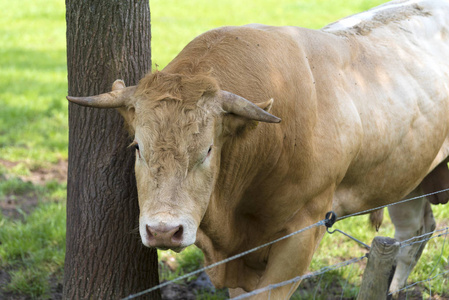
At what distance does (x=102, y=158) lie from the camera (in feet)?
12.1

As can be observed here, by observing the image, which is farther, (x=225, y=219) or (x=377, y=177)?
(x=377, y=177)

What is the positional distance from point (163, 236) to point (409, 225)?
3.15 meters

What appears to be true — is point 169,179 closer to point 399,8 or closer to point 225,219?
point 225,219

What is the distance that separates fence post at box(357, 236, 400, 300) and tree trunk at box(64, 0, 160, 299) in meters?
1.45

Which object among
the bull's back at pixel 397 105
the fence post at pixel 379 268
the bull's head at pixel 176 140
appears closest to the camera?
the fence post at pixel 379 268

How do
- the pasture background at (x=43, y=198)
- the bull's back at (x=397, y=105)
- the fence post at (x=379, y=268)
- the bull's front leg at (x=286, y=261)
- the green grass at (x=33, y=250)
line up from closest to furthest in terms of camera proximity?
the fence post at (x=379, y=268)
the bull's front leg at (x=286, y=261)
the bull's back at (x=397, y=105)
the green grass at (x=33, y=250)
the pasture background at (x=43, y=198)

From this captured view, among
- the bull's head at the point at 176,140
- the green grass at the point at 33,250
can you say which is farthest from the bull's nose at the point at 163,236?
the green grass at the point at 33,250

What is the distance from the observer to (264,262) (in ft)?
13.2

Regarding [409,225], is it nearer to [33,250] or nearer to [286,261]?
[286,261]

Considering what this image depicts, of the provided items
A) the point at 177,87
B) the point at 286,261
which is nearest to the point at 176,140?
the point at 177,87

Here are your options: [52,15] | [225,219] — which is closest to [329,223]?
[225,219]

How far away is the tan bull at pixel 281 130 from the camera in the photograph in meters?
3.02

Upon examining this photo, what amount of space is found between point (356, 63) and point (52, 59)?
10175 millimetres

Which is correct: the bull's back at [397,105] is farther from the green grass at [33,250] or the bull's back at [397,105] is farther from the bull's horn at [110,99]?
the green grass at [33,250]
